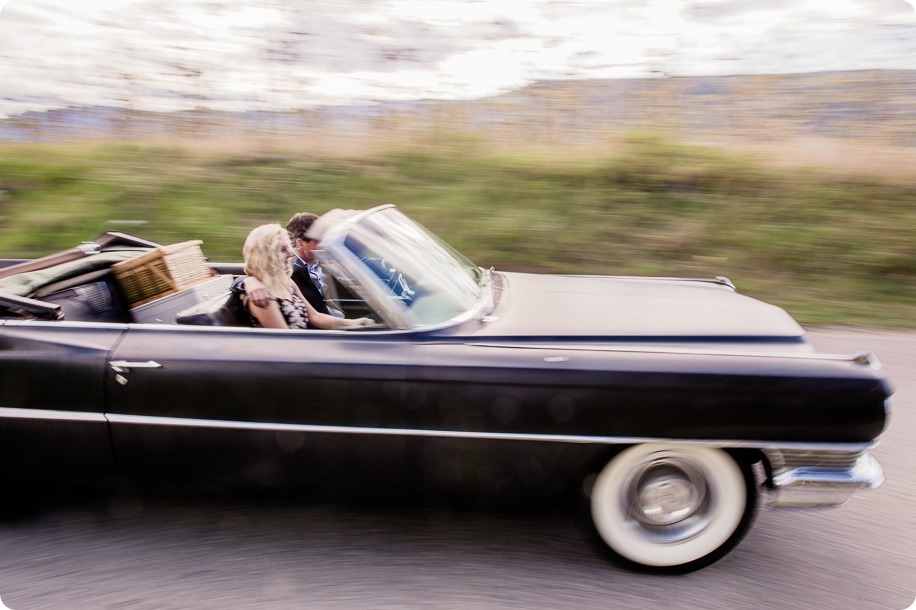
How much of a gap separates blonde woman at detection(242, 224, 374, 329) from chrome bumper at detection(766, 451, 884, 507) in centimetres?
169

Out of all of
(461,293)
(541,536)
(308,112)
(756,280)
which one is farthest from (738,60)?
(541,536)

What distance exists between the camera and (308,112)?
27.1 ft

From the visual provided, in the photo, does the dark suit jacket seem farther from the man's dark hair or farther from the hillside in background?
the hillside in background

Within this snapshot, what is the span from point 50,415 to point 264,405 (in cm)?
86

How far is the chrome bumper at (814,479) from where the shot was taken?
2473 mm

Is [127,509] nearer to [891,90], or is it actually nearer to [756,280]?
[756,280]

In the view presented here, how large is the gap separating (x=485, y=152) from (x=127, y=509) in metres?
6.05

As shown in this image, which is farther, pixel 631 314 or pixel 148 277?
pixel 148 277

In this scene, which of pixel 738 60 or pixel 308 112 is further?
pixel 308 112

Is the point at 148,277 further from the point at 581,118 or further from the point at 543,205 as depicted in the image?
the point at 581,118

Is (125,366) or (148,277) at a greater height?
(148,277)

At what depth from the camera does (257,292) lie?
2949 mm

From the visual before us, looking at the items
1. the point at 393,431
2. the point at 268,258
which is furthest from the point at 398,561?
the point at 268,258

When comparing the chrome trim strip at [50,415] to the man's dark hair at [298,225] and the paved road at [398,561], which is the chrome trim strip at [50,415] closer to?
the paved road at [398,561]
